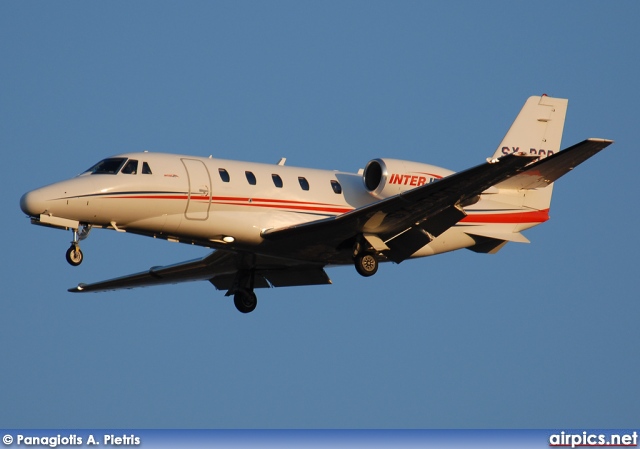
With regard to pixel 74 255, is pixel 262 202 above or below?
above

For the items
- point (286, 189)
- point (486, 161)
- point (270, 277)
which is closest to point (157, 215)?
point (286, 189)

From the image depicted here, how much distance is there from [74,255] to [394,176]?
7227 mm

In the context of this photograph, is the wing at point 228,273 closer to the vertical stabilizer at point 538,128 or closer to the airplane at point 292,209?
the airplane at point 292,209

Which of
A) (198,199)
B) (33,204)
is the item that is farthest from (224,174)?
(33,204)

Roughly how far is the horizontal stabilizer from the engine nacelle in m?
1.99

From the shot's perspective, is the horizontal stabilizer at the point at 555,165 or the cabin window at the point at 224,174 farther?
the cabin window at the point at 224,174

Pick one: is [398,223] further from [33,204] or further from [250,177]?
[33,204]

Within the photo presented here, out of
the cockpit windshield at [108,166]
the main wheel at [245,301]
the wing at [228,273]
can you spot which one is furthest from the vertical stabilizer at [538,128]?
the cockpit windshield at [108,166]

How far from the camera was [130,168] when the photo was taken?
2631 cm

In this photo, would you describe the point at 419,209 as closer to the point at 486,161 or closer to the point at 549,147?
the point at 486,161

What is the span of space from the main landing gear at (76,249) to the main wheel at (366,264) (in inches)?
229

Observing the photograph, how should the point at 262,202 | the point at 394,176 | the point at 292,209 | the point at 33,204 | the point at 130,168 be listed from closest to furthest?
the point at 33,204 < the point at 130,168 < the point at 262,202 < the point at 292,209 < the point at 394,176

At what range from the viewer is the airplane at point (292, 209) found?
25828mm

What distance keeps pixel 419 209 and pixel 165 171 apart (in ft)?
17.4
